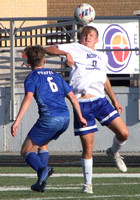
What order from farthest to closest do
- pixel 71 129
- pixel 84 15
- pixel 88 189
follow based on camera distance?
pixel 71 129, pixel 84 15, pixel 88 189

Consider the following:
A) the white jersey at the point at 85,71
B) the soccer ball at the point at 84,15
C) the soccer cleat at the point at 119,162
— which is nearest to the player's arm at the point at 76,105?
the white jersey at the point at 85,71

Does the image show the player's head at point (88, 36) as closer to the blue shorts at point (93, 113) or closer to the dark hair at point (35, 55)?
the blue shorts at point (93, 113)

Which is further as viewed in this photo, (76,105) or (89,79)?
(89,79)

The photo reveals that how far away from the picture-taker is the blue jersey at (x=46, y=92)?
7504 mm

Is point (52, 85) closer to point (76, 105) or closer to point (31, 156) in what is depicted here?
point (76, 105)

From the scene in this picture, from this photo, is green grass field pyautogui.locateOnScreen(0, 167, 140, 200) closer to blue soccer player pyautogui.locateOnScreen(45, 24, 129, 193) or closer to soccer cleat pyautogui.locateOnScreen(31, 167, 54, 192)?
soccer cleat pyautogui.locateOnScreen(31, 167, 54, 192)

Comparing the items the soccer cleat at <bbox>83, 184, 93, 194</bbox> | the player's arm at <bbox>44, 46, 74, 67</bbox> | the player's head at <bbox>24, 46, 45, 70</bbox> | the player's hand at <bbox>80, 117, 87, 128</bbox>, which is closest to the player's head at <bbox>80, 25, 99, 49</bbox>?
the player's arm at <bbox>44, 46, 74, 67</bbox>

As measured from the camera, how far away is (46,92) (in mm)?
7516

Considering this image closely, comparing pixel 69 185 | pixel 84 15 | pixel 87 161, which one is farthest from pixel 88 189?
pixel 84 15

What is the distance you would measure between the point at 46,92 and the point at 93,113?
87 cm

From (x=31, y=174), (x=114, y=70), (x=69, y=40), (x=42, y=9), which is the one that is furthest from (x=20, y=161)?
(x=42, y=9)

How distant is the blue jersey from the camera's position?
750 cm

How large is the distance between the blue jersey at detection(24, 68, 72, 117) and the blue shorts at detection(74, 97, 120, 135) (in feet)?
1.46

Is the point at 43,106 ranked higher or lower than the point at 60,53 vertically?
lower
